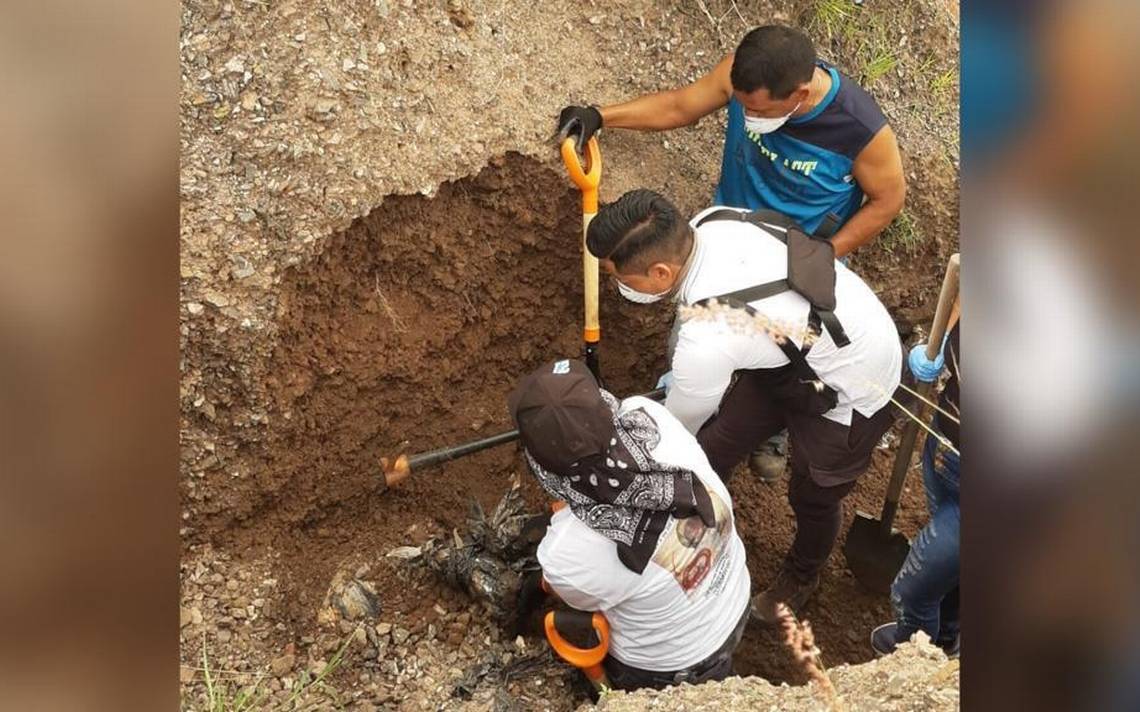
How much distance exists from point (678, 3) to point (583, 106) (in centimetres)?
82

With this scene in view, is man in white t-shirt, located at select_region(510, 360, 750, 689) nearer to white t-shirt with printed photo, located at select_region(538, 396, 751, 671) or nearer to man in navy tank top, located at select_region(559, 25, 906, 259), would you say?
white t-shirt with printed photo, located at select_region(538, 396, 751, 671)

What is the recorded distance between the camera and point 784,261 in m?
2.63

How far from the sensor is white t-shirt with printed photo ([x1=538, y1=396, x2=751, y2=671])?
227 cm

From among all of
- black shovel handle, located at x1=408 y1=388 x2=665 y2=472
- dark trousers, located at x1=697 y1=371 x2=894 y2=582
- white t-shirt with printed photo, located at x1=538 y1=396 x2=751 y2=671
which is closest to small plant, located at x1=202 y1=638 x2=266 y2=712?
black shovel handle, located at x1=408 y1=388 x2=665 y2=472

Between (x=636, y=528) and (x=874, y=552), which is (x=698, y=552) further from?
(x=874, y=552)

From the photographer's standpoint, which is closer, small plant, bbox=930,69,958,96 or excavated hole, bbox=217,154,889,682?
excavated hole, bbox=217,154,889,682

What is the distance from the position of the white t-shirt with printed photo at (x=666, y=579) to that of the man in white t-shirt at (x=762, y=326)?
0.32 metres

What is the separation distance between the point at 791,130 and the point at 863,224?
44 centimetres

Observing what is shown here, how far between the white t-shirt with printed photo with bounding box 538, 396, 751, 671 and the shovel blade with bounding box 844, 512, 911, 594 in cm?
119

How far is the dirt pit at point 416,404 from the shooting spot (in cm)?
300

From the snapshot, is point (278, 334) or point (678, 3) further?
point (678, 3)
